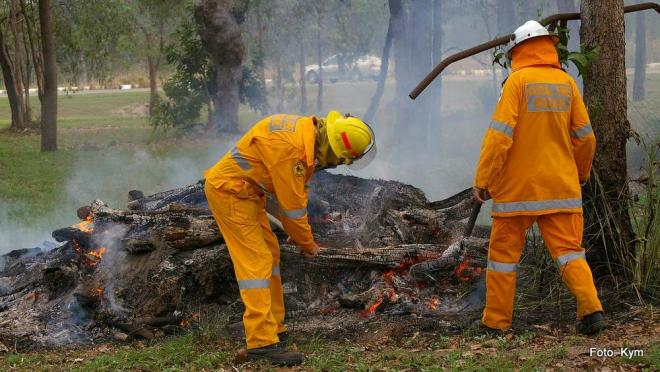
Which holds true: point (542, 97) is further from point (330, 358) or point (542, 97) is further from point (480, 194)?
point (330, 358)

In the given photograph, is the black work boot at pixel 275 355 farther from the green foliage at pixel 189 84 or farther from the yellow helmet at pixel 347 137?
Answer: the green foliage at pixel 189 84

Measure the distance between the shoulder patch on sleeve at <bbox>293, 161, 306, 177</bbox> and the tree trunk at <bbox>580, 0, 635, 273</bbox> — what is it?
7.65ft

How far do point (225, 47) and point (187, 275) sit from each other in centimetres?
1240

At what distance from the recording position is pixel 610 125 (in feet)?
19.0

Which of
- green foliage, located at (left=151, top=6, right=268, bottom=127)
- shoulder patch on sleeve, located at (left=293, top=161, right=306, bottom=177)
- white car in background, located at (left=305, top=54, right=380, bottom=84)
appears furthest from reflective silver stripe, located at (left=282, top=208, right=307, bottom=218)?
white car in background, located at (left=305, top=54, right=380, bottom=84)

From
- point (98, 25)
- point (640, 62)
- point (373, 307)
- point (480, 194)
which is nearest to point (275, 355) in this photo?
point (373, 307)

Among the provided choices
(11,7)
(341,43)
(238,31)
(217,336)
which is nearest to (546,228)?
(217,336)

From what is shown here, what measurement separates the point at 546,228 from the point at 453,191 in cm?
692

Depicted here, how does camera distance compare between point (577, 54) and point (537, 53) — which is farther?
point (577, 54)

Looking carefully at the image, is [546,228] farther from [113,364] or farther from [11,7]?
[11,7]

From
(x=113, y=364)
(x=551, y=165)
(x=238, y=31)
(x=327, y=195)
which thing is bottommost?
(x=113, y=364)

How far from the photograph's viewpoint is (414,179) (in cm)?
1241

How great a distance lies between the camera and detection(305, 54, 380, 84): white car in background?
40.3 meters

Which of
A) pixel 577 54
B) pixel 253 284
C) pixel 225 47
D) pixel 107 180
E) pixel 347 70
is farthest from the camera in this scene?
pixel 347 70
